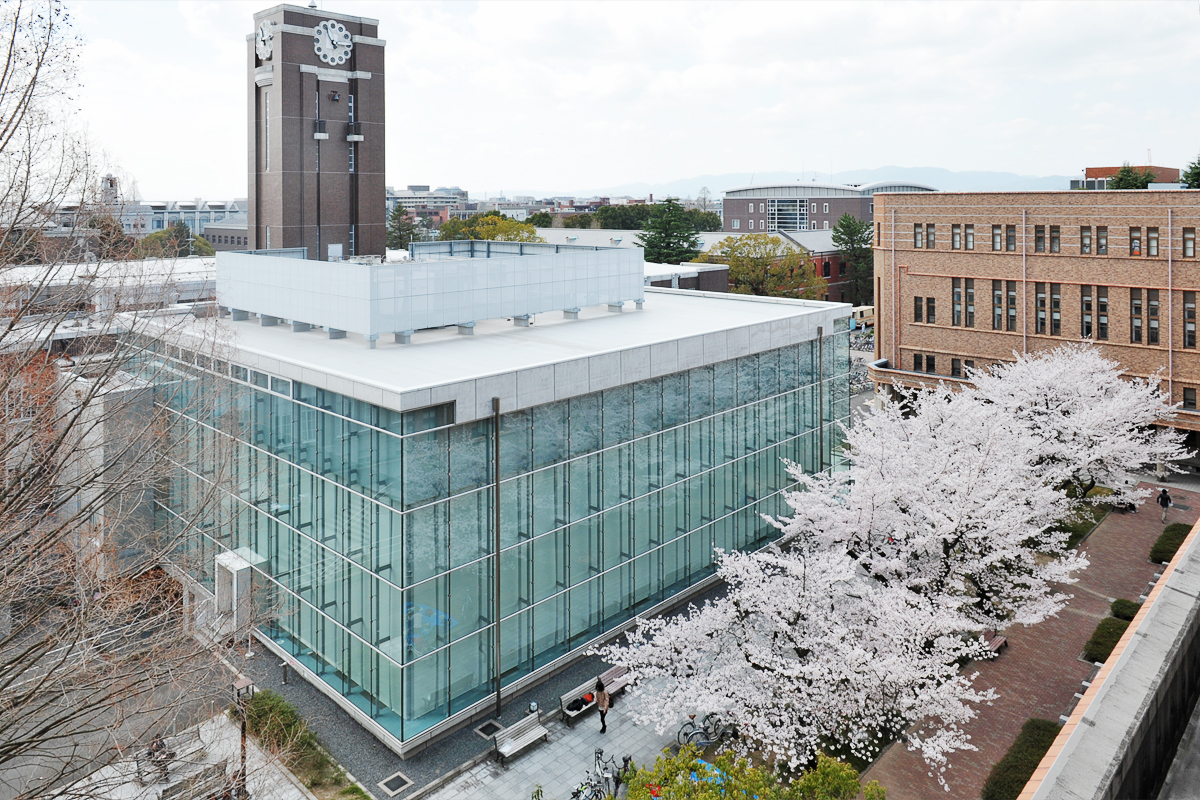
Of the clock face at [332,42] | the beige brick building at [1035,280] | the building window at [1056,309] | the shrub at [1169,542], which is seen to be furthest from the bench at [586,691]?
the clock face at [332,42]

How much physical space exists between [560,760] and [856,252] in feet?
233

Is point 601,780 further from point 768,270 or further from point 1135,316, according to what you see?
point 768,270

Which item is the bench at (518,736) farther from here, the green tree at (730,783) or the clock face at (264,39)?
the clock face at (264,39)

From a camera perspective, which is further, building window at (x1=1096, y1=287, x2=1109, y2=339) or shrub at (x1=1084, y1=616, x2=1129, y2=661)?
building window at (x1=1096, y1=287, x2=1109, y2=339)

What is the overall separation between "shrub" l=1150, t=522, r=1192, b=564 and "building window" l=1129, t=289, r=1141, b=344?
29.9ft

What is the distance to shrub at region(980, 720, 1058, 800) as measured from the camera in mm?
17141

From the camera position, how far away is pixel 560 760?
1839 cm

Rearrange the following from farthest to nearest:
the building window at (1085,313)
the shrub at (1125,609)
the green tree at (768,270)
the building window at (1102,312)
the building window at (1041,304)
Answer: the green tree at (768,270) < the building window at (1041,304) < the building window at (1085,313) < the building window at (1102,312) < the shrub at (1125,609)

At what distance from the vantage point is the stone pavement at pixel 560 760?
56.9 ft

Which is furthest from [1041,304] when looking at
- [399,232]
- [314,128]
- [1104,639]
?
[399,232]

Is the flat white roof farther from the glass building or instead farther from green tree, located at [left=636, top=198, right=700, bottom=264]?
green tree, located at [left=636, top=198, right=700, bottom=264]

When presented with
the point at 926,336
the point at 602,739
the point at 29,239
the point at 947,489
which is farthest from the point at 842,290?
the point at 29,239

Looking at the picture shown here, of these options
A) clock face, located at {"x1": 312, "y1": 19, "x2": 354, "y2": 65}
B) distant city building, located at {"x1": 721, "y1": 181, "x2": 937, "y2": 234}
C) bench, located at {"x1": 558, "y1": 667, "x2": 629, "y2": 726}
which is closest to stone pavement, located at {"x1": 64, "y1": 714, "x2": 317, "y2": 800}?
bench, located at {"x1": 558, "y1": 667, "x2": 629, "y2": 726}

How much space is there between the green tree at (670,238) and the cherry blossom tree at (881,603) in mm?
46951
